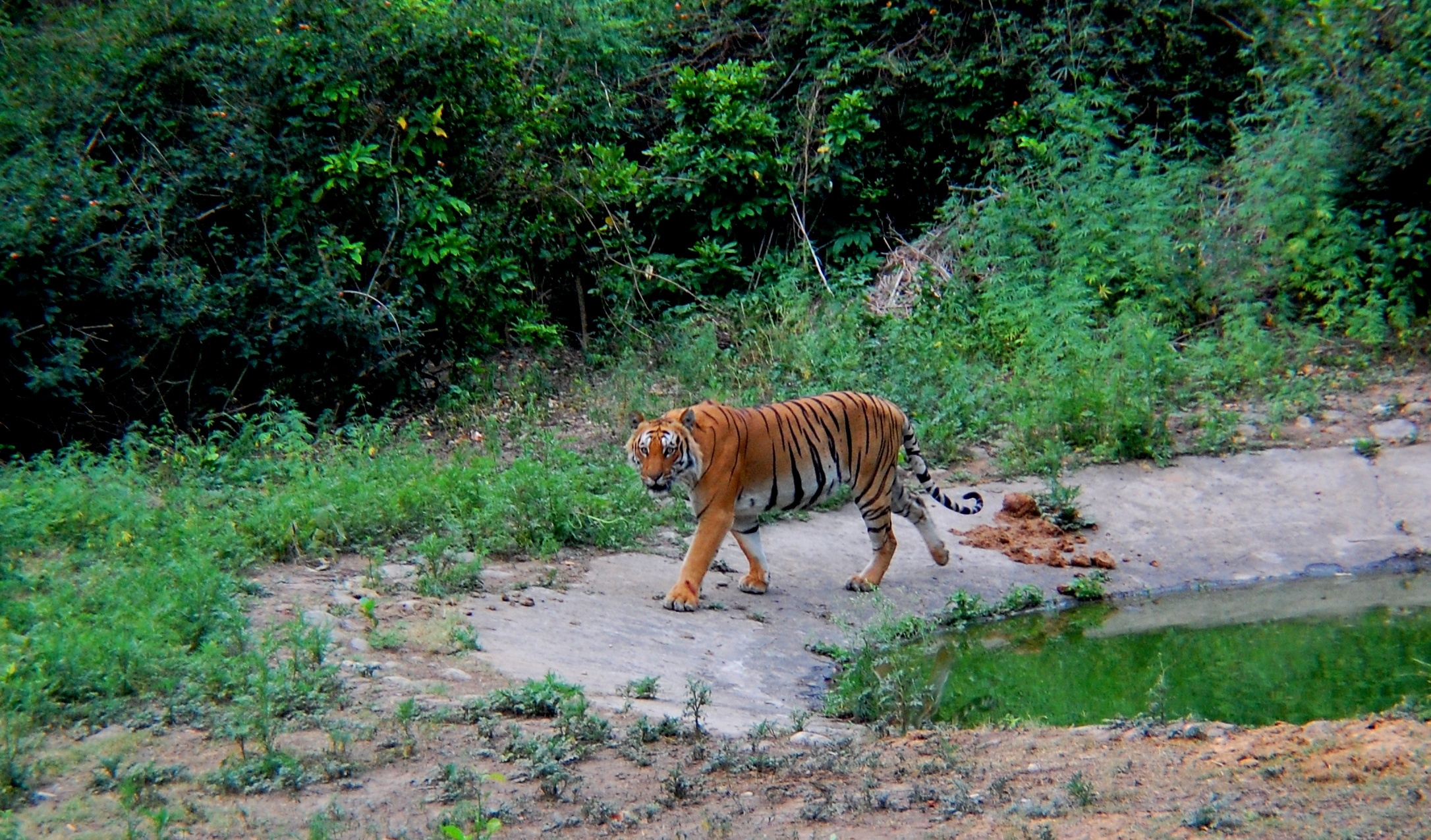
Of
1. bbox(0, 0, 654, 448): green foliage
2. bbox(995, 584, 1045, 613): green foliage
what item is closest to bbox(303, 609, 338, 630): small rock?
bbox(995, 584, 1045, 613): green foliage

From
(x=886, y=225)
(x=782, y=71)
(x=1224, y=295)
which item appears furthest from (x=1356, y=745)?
(x=782, y=71)

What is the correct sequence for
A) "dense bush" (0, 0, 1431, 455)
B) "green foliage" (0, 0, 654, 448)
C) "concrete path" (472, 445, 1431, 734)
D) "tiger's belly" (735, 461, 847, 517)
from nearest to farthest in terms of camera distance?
"concrete path" (472, 445, 1431, 734)
"tiger's belly" (735, 461, 847, 517)
"green foliage" (0, 0, 654, 448)
"dense bush" (0, 0, 1431, 455)

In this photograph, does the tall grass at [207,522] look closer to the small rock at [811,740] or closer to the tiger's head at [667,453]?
the tiger's head at [667,453]

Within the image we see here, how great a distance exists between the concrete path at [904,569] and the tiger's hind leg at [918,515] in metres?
0.13

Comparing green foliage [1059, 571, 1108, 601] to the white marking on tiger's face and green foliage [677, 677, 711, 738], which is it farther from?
green foliage [677, 677, 711, 738]

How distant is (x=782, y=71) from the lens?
15.9 meters

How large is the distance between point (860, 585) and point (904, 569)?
654 millimetres

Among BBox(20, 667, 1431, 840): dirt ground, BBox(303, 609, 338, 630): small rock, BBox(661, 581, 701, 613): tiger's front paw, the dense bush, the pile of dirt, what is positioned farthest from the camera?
the dense bush

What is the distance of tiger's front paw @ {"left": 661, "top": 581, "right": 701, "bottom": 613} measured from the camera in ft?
24.4

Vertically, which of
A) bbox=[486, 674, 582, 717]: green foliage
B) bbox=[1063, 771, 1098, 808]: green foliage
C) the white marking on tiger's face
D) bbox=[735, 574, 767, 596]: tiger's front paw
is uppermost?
the white marking on tiger's face

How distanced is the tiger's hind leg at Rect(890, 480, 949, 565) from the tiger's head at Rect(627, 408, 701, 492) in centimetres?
166

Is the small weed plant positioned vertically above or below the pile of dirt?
above

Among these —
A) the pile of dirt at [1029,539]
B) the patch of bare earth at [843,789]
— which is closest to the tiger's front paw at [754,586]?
the pile of dirt at [1029,539]

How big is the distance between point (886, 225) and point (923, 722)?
407 inches
